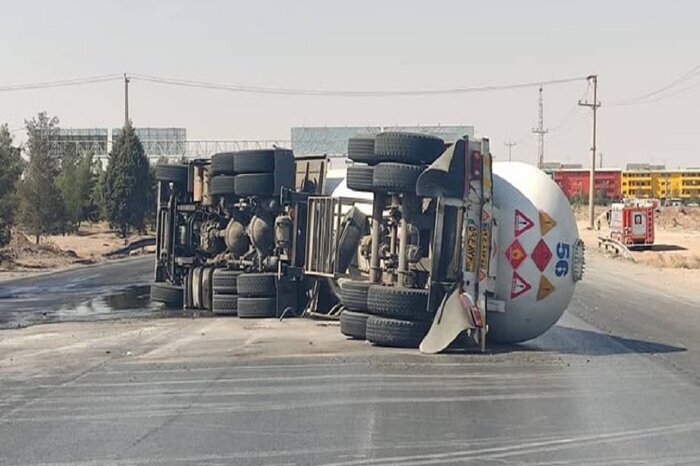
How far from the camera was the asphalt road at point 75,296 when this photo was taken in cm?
1803

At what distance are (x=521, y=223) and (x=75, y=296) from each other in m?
13.2

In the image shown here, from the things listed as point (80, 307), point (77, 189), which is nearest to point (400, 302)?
point (80, 307)

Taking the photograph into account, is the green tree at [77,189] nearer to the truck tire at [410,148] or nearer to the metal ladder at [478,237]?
the truck tire at [410,148]

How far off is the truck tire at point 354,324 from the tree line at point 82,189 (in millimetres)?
31239

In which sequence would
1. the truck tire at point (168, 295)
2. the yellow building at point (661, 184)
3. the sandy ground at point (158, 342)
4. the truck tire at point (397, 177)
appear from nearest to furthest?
the sandy ground at point (158, 342) < the truck tire at point (397, 177) < the truck tire at point (168, 295) < the yellow building at point (661, 184)

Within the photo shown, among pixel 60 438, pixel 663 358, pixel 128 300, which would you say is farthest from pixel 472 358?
pixel 128 300

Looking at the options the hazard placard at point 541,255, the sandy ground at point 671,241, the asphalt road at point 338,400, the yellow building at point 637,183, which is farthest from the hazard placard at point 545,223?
the yellow building at point 637,183

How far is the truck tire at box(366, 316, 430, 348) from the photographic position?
12.2 m

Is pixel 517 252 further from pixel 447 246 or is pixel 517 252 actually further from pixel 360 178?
pixel 360 178

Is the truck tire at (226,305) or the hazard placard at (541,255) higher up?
the hazard placard at (541,255)

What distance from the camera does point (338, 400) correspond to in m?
8.91

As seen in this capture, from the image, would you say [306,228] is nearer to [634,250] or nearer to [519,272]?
[519,272]

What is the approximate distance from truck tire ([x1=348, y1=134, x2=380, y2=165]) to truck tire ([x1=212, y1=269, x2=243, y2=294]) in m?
4.87

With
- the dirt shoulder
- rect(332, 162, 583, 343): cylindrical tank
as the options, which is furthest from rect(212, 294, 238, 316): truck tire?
the dirt shoulder
